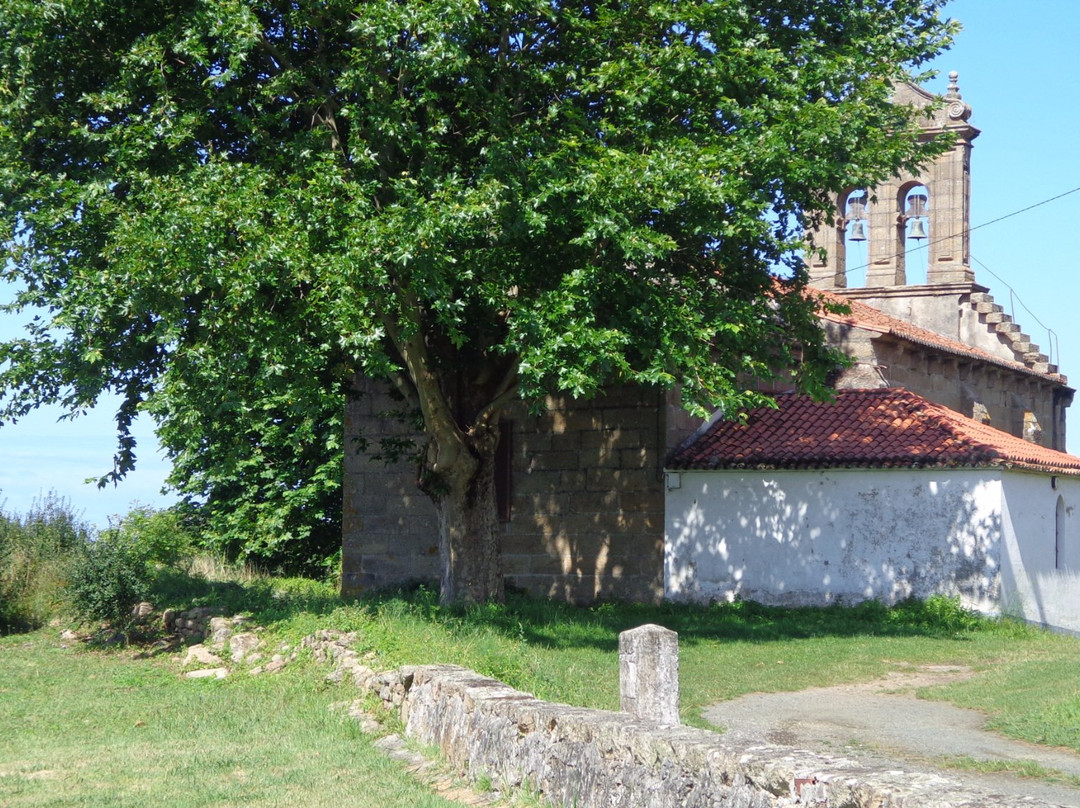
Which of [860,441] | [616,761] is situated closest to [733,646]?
[860,441]

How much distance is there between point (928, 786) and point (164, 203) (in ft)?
36.3

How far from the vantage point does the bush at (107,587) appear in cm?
1730

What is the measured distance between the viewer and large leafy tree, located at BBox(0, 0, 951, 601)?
43.1 feet

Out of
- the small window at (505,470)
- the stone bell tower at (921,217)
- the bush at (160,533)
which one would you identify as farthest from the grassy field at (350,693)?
the stone bell tower at (921,217)

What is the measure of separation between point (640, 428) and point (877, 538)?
4.35 m

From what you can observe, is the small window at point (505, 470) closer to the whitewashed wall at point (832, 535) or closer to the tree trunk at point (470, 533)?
the whitewashed wall at point (832, 535)

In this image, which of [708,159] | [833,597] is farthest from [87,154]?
[833,597]

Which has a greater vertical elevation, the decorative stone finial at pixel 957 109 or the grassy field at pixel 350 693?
the decorative stone finial at pixel 957 109

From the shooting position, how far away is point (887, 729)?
11273 mm

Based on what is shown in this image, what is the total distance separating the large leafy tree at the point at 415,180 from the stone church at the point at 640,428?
3281 millimetres

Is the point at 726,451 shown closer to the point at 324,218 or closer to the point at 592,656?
the point at 592,656

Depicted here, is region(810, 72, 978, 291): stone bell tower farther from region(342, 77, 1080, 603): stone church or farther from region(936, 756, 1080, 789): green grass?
region(936, 756, 1080, 789): green grass

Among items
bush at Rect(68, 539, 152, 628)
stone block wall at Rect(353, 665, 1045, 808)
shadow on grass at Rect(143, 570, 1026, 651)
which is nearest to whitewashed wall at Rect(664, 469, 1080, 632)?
shadow on grass at Rect(143, 570, 1026, 651)

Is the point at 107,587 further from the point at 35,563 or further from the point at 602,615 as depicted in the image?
the point at 602,615
